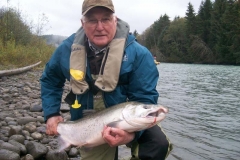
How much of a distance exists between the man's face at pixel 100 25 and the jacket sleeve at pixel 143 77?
1.14 ft

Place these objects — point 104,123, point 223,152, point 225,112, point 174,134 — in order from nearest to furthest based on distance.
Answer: point 104,123 → point 223,152 → point 174,134 → point 225,112

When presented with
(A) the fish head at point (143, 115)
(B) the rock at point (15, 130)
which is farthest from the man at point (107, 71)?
(B) the rock at point (15, 130)

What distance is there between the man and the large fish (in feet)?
0.56

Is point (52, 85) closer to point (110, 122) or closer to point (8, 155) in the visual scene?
point (8, 155)

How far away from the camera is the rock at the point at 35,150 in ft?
12.9

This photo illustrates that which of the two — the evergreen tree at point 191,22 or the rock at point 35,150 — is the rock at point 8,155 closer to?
the rock at point 35,150

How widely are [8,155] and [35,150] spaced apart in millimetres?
467

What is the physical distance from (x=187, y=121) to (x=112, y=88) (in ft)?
17.2

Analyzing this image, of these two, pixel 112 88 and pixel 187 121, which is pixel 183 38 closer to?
pixel 187 121

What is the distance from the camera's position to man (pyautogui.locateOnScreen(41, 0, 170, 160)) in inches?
116

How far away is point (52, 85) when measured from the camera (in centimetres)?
351

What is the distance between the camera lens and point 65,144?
3.17m

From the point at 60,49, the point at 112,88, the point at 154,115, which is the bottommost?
the point at 154,115

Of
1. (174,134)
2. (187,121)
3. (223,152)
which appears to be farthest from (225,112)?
(223,152)
